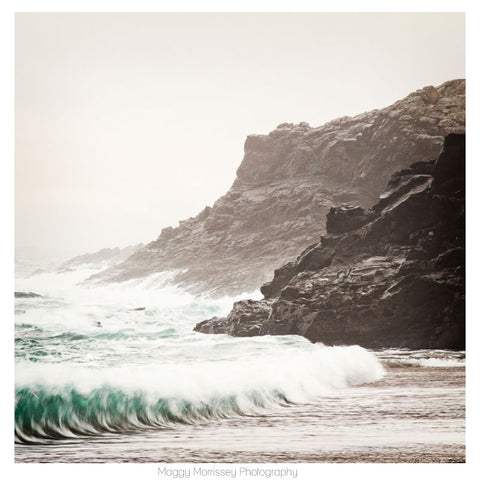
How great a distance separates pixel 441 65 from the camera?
648cm

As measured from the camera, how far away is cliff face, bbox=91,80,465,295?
6.52 metres

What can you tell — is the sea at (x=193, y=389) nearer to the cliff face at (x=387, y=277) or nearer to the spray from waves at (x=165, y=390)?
the spray from waves at (x=165, y=390)

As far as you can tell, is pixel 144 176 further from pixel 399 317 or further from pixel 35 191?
pixel 399 317

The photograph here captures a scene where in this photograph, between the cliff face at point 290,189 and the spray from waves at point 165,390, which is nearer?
the spray from waves at point 165,390

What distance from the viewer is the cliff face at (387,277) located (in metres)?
6.36

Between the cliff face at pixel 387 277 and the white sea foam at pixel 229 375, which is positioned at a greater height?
the cliff face at pixel 387 277

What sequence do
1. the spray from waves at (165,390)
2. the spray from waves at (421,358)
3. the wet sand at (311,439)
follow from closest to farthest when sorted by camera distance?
the wet sand at (311,439) < the spray from waves at (165,390) < the spray from waves at (421,358)

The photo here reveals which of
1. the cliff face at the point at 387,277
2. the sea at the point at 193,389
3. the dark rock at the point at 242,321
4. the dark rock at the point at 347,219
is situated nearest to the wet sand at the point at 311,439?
the sea at the point at 193,389

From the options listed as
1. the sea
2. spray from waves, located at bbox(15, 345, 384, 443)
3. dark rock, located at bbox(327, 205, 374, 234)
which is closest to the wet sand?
the sea
